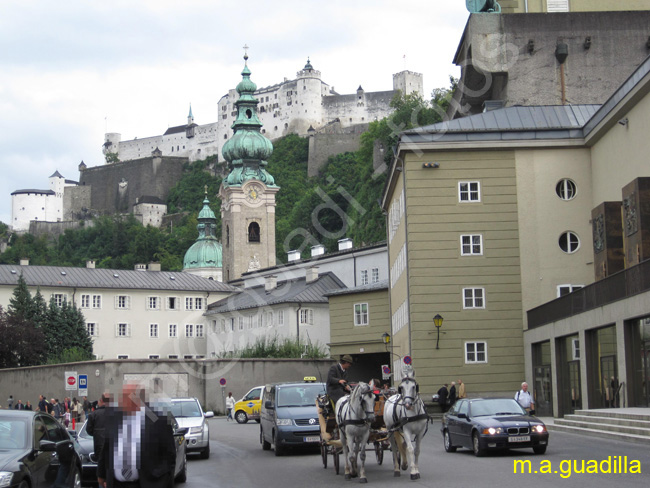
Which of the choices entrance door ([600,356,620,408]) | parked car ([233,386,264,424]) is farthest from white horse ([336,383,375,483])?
parked car ([233,386,264,424])

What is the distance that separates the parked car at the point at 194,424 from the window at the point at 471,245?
18.0m

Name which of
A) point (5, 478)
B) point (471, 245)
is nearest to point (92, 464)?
point (5, 478)

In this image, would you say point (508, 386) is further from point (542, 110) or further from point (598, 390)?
point (542, 110)

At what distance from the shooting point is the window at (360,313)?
60188mm

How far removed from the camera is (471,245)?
3938cm

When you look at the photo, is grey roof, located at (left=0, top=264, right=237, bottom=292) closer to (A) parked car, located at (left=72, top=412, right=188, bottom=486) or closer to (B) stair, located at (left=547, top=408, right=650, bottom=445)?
(B) stair, located at (left=547, top=408, right=650, bottom=445)

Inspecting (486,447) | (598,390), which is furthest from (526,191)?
(486,447)

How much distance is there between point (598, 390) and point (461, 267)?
396 inches

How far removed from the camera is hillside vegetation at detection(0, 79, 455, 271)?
119562 mm

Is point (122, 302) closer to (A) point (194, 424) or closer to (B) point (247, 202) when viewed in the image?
(B) point (247, 202)

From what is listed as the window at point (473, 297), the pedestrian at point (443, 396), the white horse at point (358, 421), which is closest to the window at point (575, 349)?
the pedestrian at point (443, 396)

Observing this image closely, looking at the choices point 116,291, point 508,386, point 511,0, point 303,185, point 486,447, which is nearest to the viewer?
point 486,447

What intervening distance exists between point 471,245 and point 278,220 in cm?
10556

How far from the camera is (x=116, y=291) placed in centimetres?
8656
